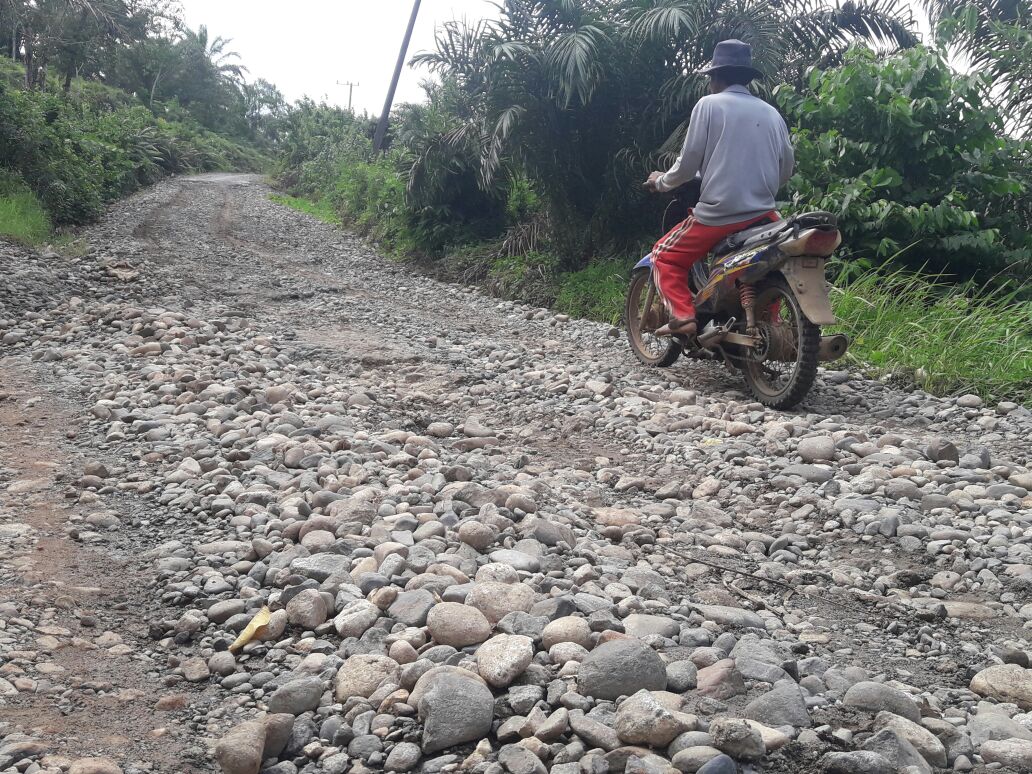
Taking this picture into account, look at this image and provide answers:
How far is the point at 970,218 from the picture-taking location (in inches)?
251

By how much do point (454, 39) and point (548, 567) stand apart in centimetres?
951

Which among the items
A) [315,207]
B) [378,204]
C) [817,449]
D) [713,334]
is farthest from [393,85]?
[817,449]

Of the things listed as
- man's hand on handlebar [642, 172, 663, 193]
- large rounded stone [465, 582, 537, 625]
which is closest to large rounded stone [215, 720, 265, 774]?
large rounded stone [465, 582, 537, 625]

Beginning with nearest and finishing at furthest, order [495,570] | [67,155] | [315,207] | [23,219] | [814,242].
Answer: [495,570]
[814,242]
[23,219]
[67,155]
[315,207]

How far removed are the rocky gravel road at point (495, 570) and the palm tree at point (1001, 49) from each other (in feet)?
18.8

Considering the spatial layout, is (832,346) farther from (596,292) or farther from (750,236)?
(596,292)

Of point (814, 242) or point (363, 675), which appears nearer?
point (363, 675)

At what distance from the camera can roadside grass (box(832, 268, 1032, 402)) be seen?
16.6 ft

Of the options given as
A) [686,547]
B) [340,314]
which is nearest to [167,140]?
[340,314]

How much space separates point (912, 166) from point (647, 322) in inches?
115

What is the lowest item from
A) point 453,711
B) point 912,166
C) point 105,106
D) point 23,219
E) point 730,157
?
point 453,711

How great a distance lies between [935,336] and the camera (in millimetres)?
5508

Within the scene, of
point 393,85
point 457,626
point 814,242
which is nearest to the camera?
point 457,626

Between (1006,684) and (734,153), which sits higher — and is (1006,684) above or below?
below
